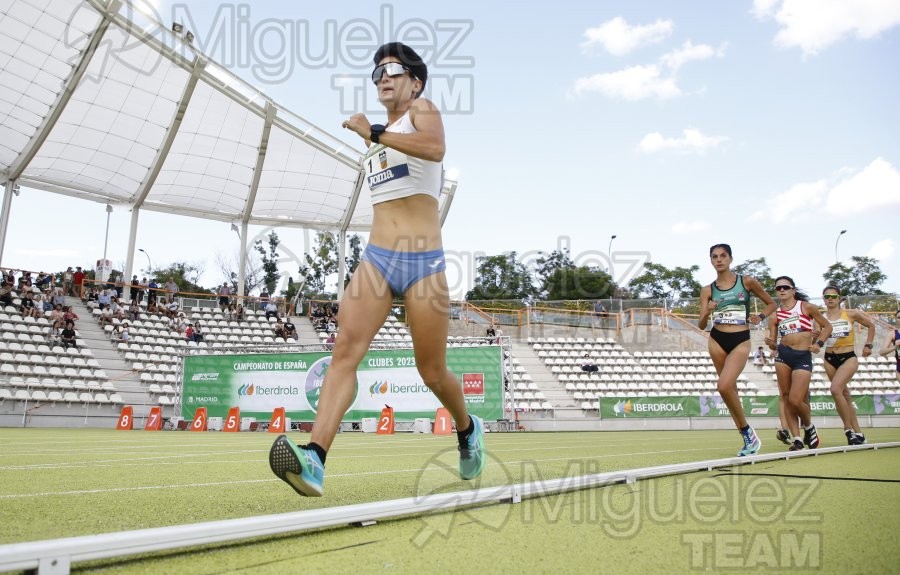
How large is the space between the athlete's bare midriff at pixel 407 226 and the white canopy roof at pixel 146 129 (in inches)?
720

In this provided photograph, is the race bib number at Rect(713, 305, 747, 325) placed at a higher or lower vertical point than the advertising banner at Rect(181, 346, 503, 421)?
higher

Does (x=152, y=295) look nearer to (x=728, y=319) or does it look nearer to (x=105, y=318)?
(x=105, y=318)

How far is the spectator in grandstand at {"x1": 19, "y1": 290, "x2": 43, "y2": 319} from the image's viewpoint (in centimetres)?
1964

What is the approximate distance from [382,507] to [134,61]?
21048 millimetres

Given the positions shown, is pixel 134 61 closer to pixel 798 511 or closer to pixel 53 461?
pixel 53 461

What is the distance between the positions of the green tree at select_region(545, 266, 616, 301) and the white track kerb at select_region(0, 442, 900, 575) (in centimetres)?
6643

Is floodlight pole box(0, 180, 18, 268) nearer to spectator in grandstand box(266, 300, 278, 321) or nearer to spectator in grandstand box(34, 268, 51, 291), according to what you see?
spectator in grandstand box(34, 268, 51, 291)

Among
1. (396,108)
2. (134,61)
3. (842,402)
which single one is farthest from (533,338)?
(396,108)

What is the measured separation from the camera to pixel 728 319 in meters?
6.39

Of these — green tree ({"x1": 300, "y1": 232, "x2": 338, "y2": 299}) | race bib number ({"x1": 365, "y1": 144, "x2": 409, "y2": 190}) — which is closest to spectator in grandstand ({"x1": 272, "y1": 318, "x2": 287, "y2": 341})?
race bib number ({"x1": 365, "y1": 144, "x2": 409, "y2": 190})

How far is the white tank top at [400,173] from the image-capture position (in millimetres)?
3191

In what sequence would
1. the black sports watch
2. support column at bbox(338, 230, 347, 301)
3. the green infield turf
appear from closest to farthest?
the green infield turf → the black sports watch → support column at bbox(338, 230, 347, 301)

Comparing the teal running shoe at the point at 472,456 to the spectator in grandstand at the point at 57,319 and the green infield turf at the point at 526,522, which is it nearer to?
the green infield turf at the point at 526,522

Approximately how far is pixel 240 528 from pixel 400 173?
6.00 feet
